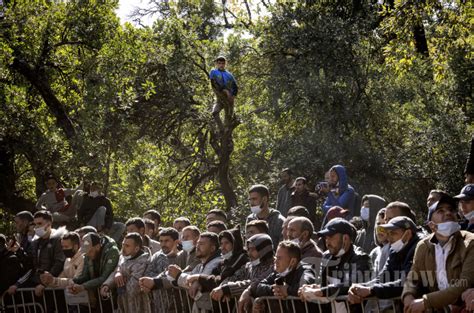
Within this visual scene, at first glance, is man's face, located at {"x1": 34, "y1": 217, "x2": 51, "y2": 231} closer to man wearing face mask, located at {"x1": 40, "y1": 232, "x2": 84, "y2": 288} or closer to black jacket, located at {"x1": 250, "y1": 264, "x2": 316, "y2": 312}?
man wearing face mask, located at {"x1": 40, "y1": 232, "x2": 84, "y2": 288}

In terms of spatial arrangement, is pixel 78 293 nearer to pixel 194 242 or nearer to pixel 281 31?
pixel 194 242

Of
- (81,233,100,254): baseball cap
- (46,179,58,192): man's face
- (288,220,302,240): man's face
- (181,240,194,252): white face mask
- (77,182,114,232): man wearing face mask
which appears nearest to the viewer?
(288,220,302,240): man's face

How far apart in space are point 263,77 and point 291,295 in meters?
12.2

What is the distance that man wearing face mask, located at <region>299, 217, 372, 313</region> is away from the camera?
689 centimetres

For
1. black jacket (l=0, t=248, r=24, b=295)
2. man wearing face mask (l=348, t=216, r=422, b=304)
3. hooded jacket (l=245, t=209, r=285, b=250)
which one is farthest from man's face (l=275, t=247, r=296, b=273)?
black jacket (l=0, t=248, r=24, b=295)

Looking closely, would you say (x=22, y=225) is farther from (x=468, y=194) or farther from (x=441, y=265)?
(x=441, y=265)

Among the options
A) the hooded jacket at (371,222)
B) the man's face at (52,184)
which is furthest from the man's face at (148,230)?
the hooded jacket at (371,222)

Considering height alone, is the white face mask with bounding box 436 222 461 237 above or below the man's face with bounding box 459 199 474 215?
below

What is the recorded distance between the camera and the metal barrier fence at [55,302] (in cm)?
1015

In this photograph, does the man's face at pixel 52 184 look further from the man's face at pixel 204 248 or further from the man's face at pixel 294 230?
the man's face at pixel 294 230

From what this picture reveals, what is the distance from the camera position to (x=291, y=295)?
7.38 metres

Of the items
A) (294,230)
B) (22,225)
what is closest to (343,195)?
(294,230)

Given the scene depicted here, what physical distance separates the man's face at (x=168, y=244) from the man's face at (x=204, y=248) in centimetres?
100

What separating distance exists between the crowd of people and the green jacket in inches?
0.5
